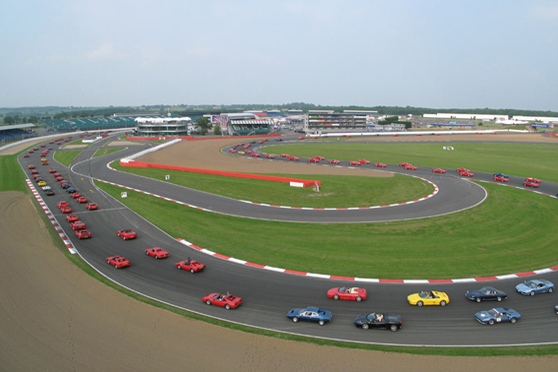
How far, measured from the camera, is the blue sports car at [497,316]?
21516 mm

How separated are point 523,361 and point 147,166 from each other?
74.8 metres

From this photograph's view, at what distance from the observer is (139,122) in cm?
15950

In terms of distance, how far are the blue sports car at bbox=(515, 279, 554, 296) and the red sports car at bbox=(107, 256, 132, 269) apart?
27.9 meters

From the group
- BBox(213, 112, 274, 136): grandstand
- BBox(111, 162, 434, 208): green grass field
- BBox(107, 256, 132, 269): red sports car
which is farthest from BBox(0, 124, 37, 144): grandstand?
BBox(107, 256, 132, 269): red sports car

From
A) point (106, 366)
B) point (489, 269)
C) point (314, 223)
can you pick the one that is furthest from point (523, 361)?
point (314, 223)

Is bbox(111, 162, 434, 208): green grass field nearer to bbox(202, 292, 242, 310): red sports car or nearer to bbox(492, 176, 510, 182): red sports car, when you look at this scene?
bbox(492, 176, 510, 182): red sports car

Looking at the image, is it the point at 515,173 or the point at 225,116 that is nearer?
the point at 515,173

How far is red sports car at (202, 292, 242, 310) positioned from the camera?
24.0m

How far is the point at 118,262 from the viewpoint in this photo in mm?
30469

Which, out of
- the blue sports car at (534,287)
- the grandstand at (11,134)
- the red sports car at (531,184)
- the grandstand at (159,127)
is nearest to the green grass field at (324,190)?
the red sports car at (531,184)

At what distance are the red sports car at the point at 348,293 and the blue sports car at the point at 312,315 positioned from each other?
2.42 metres

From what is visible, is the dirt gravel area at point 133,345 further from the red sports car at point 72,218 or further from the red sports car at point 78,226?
the red sports car at point 72,218

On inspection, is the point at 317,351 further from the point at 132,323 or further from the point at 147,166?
the point at 147,166

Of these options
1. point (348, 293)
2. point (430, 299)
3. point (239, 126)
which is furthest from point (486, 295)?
point (239, 126)
